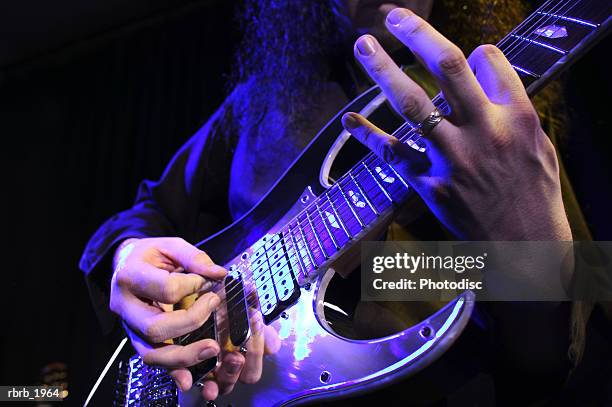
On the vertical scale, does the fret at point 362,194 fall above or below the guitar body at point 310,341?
above

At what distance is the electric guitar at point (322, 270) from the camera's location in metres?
0.57

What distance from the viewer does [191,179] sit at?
109cm

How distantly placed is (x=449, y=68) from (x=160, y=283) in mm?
464

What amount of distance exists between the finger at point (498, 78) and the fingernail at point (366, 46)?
0.38ft

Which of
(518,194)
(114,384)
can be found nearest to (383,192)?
(518,194)

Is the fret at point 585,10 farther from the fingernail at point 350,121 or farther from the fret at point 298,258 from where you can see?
the fret at point 298,258

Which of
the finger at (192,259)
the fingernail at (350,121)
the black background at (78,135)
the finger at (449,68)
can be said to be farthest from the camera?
the black background at (78,135)

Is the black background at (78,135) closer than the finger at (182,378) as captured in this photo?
No

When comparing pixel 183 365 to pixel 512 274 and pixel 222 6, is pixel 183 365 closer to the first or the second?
pixel 512 274

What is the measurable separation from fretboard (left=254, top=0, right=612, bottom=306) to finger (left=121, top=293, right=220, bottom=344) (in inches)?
3.1

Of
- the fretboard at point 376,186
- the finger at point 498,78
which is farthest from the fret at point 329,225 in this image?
the finger at point 498,78

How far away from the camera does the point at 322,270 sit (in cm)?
64
